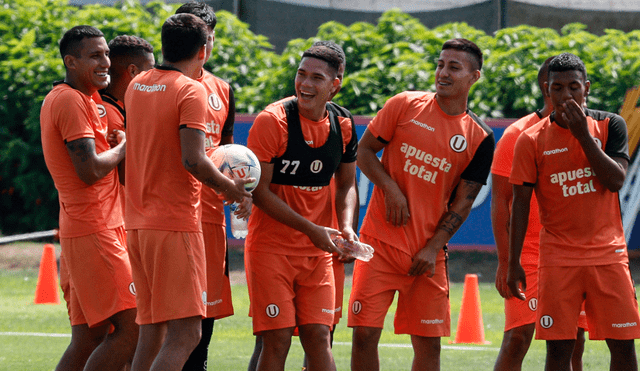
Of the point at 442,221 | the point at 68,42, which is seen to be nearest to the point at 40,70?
the point at 68,42

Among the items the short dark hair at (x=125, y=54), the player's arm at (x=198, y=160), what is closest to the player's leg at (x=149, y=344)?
the player's arm at (x=198, y=160)

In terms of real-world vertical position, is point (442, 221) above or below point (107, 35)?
below

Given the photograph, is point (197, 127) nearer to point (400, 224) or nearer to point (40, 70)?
point (400, 224)

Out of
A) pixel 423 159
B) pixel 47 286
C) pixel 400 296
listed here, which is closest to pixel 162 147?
pixel 423 159

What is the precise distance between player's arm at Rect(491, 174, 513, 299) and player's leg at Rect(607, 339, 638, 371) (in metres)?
0.91

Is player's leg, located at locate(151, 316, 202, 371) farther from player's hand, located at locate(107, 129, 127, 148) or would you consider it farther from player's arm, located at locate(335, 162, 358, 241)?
player's hand, located at locate(107, 129, 127, 148)

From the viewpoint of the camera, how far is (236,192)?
5.00 meters

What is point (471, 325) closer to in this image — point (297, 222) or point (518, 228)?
point (518, 228)

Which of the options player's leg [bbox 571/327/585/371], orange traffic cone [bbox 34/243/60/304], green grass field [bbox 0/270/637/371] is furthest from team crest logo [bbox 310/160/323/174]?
orange traffic cone [bbox 34/243/60/304]

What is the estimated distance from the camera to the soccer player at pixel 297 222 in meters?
5.59

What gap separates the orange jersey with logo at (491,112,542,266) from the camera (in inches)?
258

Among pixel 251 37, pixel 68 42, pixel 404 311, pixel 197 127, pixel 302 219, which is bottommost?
pixel 404 311

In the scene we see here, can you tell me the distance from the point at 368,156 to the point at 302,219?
94 cm

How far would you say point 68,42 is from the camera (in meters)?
5.87
